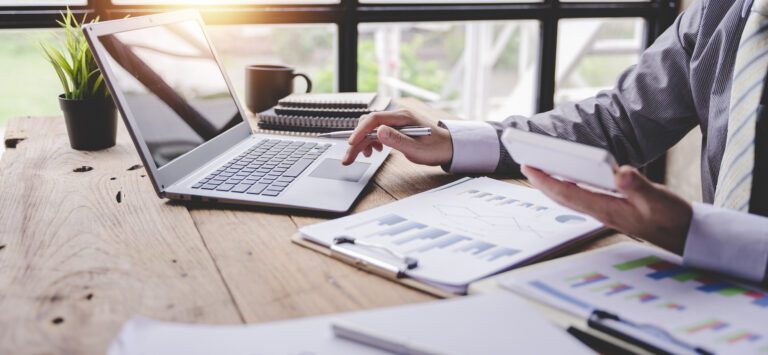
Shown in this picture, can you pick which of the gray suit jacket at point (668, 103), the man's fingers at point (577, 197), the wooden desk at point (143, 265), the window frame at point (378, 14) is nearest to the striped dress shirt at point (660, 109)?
the gray suit jacket at point (668, 103)

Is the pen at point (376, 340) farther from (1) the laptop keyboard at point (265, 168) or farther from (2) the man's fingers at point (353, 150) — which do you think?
(2) the man's fingers at point (353, 150)

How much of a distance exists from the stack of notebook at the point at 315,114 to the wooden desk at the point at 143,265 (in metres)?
0.32

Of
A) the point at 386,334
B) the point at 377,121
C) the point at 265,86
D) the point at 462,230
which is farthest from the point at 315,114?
the point at 386,334

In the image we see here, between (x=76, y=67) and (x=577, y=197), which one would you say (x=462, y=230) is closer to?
(x=577, y=197)

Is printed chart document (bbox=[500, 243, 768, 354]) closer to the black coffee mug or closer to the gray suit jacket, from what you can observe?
the gray suit jacket

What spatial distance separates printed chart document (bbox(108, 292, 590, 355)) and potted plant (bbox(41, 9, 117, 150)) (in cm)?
79

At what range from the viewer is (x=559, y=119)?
48.9 inches

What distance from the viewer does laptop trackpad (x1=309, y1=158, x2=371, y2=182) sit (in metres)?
1.03

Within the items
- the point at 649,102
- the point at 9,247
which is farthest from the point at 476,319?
the point at 649,102

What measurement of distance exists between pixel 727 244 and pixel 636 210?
10 centimetres

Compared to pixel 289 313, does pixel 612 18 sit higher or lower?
higher

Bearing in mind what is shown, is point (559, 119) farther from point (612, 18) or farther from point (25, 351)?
point (612, 18)

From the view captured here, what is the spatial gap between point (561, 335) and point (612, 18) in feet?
6.28

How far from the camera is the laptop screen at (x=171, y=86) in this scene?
0.96m
